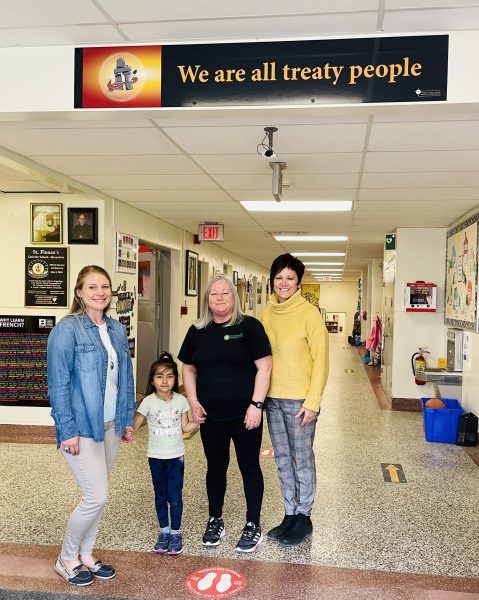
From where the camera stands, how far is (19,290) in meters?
5.73

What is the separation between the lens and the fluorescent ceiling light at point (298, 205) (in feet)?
19.4

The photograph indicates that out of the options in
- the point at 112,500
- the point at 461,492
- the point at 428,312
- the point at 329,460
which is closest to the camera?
the point at 112,500

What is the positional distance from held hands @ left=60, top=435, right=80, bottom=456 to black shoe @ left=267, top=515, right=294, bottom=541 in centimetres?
130

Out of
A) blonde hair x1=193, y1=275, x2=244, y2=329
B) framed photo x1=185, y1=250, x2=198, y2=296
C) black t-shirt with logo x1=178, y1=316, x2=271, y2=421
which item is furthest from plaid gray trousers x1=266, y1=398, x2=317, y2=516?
framed photo x1=185, y1=250, x2=198, y2=296

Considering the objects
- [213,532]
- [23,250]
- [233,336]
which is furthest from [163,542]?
[23,250]

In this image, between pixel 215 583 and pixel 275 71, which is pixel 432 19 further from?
pixel 215 583

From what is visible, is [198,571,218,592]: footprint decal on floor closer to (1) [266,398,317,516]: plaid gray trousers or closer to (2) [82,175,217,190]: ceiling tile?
(1) [266,398,317,516]: plaid gray trousers

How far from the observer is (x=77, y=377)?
267 cm

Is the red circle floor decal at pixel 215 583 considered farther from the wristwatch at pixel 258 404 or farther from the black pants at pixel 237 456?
the wristwatch at pixel 258 404

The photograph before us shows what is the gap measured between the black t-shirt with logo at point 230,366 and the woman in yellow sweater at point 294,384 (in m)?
0.21

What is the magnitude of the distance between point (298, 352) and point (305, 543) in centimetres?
108

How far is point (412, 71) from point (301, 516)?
94.2 inches

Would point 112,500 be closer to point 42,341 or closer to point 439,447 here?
point 42,341

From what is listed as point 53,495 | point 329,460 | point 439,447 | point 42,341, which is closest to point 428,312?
point 439,447
